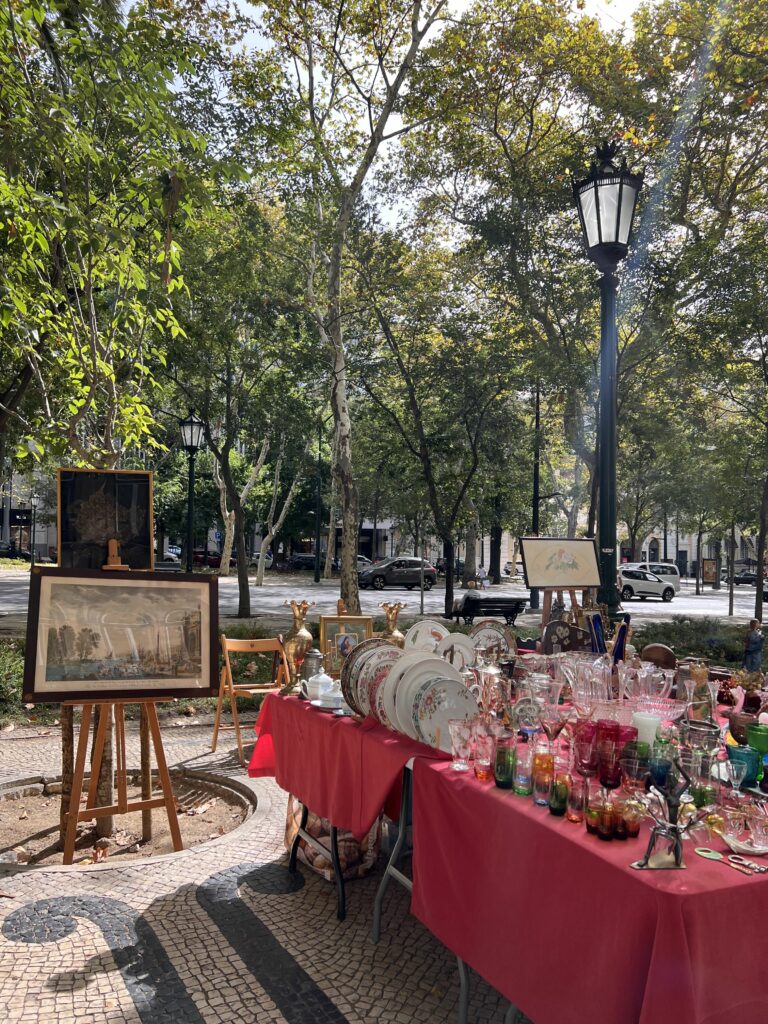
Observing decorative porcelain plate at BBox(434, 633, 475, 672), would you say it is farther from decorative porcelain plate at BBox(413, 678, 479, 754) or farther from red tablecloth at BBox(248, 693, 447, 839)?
decorative porcelain plate at BBox(413, 678, 479, 754)

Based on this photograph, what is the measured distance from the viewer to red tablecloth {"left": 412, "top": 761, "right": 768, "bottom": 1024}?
1.80m

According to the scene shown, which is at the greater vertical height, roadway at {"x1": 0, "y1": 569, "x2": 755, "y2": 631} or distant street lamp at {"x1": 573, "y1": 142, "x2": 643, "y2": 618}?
distant street lamp at {"x1": 573, "y1": 142, "x2": 643, "y2": 618}

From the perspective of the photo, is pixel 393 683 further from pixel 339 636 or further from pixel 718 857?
pixel 718 857

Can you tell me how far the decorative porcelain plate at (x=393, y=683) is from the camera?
3355 mm

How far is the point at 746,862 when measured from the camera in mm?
2025

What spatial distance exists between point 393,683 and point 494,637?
1350mm

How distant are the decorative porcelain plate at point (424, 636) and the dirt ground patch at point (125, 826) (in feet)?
6.78

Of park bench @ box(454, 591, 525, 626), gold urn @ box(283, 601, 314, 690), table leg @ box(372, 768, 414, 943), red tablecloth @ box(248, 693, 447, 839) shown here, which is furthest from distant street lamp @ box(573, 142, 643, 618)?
park bench @ box(454, 591, 525, 626)

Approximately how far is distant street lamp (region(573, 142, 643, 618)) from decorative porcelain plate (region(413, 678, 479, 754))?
2.76m

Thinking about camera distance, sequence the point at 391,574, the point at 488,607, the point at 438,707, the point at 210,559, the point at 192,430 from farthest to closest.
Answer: the point at 210,559 → the point at 391,574 → the point at 488,607 → the point at 192,430 → the point at 438,707

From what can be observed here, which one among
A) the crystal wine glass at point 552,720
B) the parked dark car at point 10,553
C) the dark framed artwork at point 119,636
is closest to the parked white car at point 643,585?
the dark framed artwork at point 119,636

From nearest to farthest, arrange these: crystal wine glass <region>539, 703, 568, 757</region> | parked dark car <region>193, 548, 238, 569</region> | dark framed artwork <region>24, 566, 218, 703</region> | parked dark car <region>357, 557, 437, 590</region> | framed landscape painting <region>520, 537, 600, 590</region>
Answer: crystal wine glass <region>539, 703, 568, 757</region>
dark framed artwork <region>24, 566, 218, 703</region>
framed landscape painting <region>520, 537, 600, 590</region>
parked dark car <region>357, 557, 437, 590</region>
parked dark car <region>193, 548, 238, 569</region>

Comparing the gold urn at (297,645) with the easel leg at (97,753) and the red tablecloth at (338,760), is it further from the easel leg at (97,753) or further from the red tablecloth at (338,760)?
the easel leg at (97,753)

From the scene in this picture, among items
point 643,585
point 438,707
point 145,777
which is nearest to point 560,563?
point 438,707
